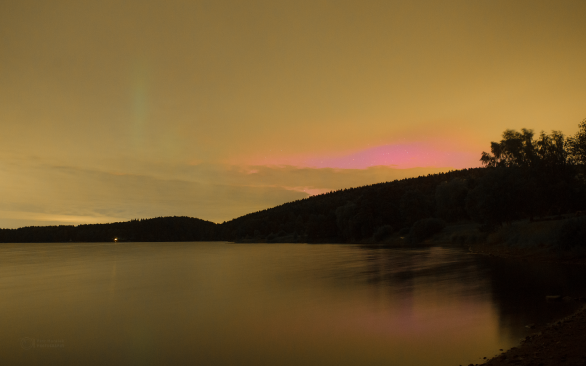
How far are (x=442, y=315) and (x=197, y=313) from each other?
485 inches

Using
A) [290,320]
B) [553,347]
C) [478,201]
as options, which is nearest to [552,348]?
[553,347]

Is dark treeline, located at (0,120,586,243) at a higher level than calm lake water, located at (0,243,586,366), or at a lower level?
higher

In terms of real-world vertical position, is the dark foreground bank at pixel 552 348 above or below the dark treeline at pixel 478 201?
below

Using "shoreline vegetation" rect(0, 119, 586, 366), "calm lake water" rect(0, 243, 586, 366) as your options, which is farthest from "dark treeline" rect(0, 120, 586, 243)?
"calm lake water" rect(0, 243, 586, 366)

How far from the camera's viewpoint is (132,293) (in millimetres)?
30203

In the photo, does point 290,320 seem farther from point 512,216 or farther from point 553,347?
point 512,216

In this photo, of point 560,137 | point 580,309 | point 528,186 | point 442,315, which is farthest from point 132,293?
point 560,137

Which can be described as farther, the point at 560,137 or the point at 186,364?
the point at 560,137

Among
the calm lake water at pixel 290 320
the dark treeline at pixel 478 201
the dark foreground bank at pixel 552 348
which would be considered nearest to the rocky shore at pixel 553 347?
the dark foreground bank at pixel 552 348

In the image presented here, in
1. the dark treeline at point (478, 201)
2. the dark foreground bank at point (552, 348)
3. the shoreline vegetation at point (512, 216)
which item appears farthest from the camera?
the dark treeline at point (478, 201)

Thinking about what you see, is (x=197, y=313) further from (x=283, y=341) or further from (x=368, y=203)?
(x=368, y=203)

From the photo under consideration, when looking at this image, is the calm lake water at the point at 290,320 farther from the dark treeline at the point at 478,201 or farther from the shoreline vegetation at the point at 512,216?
the dark treeline at the point at 478,201

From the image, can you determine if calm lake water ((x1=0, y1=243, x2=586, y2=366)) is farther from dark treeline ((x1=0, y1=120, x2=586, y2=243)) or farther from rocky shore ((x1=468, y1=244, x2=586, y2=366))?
dark treeline ((x1=0, y1=120, x2=586, y2=243))

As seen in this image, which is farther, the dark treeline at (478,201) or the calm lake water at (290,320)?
the dark treeline at (478,201)
